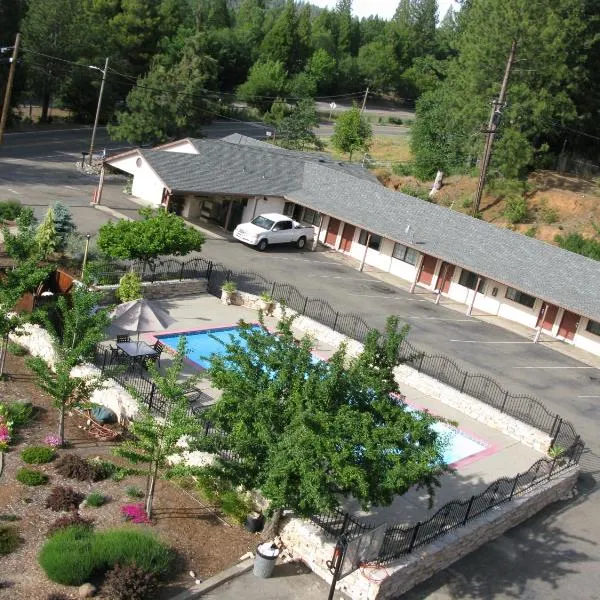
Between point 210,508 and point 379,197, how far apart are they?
94.4ft

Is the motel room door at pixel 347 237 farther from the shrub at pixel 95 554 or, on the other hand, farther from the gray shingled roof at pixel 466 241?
the shrub at pixel 95 554

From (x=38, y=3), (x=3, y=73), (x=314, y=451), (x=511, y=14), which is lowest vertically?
(x=314, y=451)

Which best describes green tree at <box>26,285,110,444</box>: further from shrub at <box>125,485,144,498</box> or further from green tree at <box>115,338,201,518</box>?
green tree at <box>115,338,201,518</box>

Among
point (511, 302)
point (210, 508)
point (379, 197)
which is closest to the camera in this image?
point (210, 508)

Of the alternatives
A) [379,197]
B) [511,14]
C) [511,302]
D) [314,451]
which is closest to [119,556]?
[314,451]

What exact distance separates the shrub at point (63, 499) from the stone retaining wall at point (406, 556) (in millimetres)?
4561

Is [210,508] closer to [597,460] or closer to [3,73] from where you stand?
[597,460]

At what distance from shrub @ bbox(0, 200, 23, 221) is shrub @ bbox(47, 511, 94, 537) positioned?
877 inches

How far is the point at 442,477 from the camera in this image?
20.8 m

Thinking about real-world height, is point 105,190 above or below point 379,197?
below

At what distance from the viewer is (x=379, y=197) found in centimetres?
4312

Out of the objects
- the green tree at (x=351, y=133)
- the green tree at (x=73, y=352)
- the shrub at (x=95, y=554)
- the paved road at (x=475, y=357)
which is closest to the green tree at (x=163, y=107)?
the paved road at (x=475, y=357)

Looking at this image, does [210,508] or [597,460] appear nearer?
[210,508]

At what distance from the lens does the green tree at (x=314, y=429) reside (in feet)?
44.2
